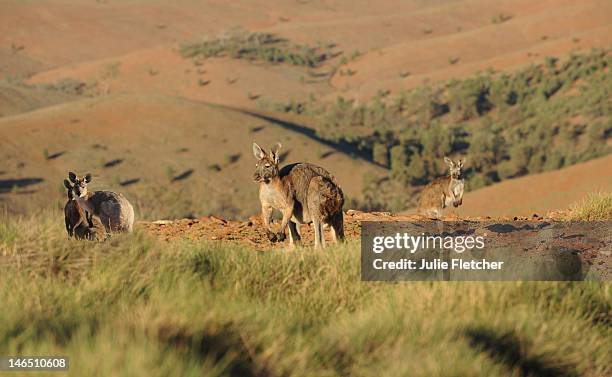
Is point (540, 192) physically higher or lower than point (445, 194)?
higher

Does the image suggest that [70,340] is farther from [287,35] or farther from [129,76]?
[287,35]

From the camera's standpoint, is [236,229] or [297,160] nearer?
[236,229]

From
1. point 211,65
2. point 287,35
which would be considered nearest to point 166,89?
point 211,65

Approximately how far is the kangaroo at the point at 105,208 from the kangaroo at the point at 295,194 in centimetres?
151

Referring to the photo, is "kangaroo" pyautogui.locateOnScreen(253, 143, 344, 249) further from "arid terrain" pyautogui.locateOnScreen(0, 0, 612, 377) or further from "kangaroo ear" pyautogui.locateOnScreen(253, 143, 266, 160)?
"arid terrain" pyautogui.locateOnScreen(0, 0, 612, 377)

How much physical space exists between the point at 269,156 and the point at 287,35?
110149mm

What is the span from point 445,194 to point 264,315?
361 inches

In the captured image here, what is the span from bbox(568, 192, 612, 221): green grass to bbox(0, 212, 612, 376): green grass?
4850mm

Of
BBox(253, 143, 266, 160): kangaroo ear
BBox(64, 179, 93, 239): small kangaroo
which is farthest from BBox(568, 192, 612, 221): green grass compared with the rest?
BBox(64, 179, 93, 239): small kangaroo

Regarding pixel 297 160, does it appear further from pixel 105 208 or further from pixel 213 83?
pixel 105 208

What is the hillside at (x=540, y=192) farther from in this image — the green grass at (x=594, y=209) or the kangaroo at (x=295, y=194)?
the kangaroo at (x=295, y=194)

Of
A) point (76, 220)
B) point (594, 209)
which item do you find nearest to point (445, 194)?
point (594, 209)

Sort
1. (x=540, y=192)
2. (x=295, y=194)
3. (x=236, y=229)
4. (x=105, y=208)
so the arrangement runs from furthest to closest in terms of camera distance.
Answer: (x=540, y=192), (x=236, y=229), (x=295, y=194), (x=105, y=208)

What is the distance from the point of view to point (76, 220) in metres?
10.8
